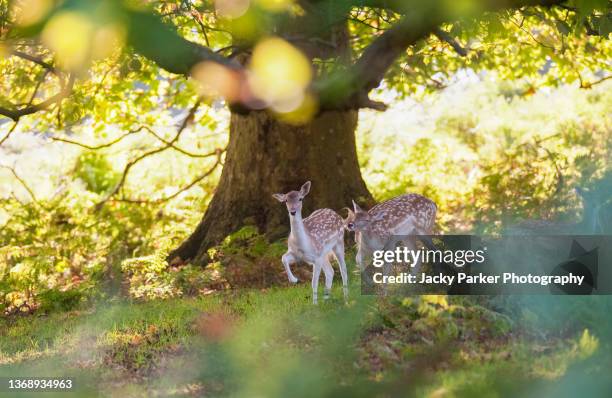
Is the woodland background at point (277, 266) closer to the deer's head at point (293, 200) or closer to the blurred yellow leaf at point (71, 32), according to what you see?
the blurred yellow leaf at point (71, 32)

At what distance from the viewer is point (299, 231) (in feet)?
24.1

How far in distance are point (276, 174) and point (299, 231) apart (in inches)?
148

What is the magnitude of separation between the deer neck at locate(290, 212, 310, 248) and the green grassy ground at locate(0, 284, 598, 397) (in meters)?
0.65

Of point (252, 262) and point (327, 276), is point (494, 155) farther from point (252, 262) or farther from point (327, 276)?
point (327, 276)

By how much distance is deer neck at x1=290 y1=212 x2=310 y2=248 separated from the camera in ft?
24.1

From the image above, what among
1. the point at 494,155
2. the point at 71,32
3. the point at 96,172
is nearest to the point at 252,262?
the point at 71,32

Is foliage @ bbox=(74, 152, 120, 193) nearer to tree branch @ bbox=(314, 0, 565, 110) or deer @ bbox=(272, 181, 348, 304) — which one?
tree branch @ bbox=(314, 0, 565, 110)

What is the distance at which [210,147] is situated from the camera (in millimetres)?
17359

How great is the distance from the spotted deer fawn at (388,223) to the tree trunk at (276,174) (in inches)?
91.5

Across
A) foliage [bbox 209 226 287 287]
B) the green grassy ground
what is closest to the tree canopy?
foliage [bbox 209 226 287 287]

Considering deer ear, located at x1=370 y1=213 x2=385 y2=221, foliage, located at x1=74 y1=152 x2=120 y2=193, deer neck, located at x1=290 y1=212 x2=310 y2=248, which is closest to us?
deer neck, located at x1=290 y1=212 x2=310 y2=248

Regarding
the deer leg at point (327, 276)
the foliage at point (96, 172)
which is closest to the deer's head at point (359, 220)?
the deer leg at point (327, 276)

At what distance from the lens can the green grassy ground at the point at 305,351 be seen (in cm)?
563

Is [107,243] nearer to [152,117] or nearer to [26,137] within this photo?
[152,117]
